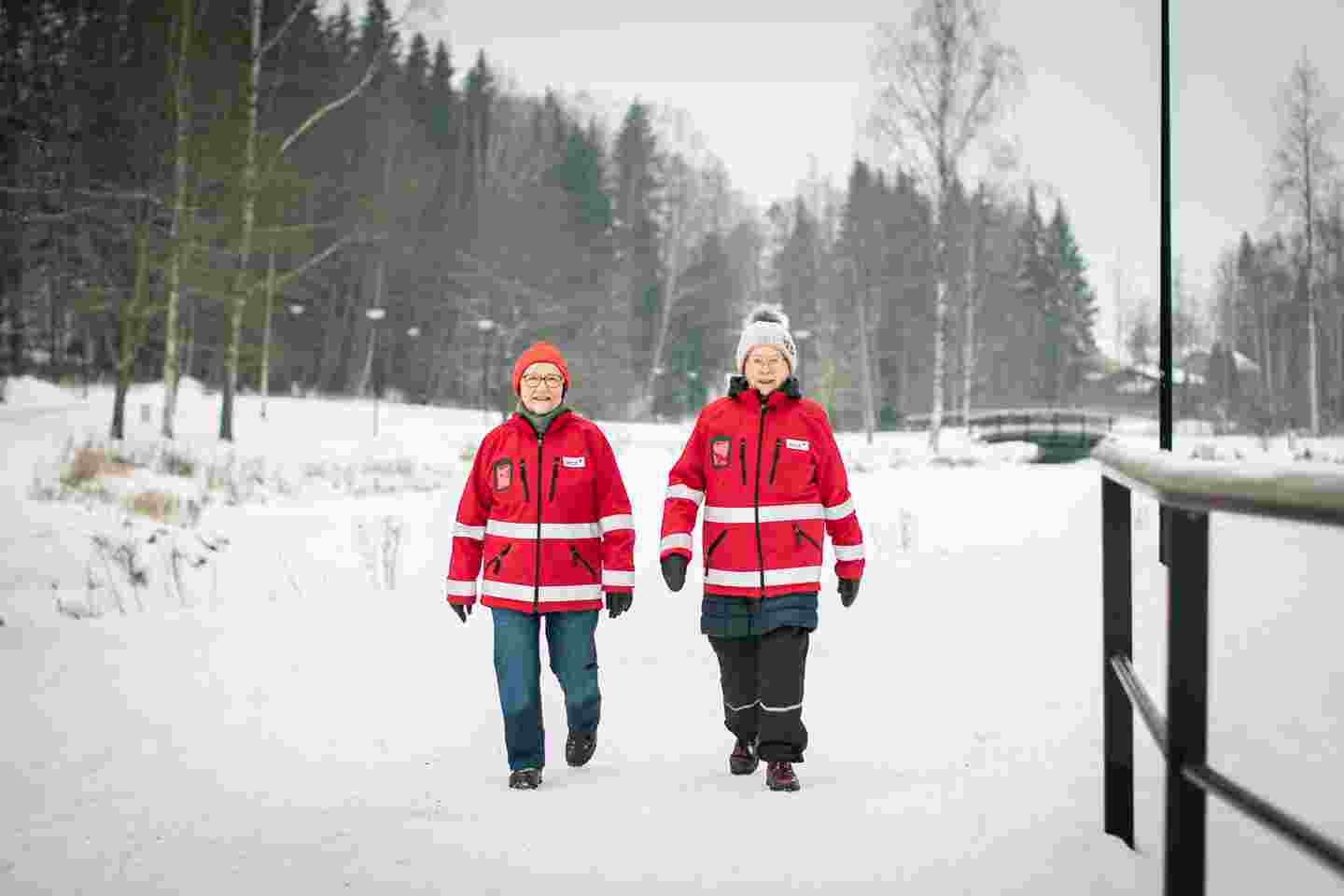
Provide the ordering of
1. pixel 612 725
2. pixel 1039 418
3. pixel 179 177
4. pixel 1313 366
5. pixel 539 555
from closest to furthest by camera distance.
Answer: pixel 539 555 → pixel 612 725 → pixel 179 177 → pixel 1313 366 → pixel 1039 418

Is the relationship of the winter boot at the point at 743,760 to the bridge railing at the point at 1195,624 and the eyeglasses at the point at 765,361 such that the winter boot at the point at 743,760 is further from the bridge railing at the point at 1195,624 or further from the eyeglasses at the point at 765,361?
the bridge railing at the point at 1195,624

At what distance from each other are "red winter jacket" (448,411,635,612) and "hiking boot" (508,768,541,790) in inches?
24.4

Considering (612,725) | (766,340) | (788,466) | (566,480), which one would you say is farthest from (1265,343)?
(566,480)

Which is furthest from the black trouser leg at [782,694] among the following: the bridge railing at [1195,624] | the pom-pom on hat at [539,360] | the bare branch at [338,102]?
the bare branch at [338,102]

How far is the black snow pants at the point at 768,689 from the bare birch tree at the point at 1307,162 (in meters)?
25.6

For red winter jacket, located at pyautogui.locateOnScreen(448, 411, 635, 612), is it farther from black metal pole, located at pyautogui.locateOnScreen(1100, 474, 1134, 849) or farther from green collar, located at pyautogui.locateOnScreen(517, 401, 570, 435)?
black metal pole, located at pyautogui.locateOnScreen(1100, 474, 1134, 849)

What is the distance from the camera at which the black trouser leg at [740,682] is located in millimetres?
3889

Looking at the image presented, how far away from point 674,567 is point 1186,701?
7.58ft

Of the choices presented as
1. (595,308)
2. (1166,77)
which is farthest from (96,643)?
(595,308)

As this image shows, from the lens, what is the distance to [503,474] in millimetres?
3895

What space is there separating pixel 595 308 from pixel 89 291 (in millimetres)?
23399

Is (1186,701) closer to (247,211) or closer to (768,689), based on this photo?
(768,689)

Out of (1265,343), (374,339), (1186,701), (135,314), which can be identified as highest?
(374,339)

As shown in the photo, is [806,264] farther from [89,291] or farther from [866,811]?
[866,811]
